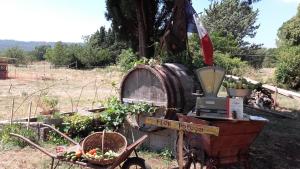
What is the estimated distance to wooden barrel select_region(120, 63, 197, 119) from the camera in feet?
23.8

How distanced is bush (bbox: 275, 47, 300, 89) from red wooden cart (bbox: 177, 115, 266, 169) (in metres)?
16.0

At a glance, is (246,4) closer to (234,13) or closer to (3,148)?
(3,148)

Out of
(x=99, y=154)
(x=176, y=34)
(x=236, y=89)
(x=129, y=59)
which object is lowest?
(x=99, y=154)

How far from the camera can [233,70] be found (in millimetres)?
21203

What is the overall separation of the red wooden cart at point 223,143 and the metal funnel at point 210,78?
0.54 m

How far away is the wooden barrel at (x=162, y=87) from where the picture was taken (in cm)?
726

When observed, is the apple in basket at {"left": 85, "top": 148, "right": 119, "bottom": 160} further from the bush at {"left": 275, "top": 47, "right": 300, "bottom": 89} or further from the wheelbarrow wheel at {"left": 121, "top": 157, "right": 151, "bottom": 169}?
the bush at {"left": 275, "top": 47, "right": 300, "bottom": 89}

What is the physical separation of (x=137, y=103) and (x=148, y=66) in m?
0.74

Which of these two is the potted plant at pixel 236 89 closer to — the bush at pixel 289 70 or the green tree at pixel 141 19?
the green tree at pixel 141 19

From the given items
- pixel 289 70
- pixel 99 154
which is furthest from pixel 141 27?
pixel 289 70

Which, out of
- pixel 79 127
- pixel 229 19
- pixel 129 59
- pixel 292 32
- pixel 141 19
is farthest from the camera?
pixel 229 19

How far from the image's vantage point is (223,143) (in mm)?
4977

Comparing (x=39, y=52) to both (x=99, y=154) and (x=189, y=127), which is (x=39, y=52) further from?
(x=189, y=127)

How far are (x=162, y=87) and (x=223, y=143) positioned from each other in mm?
2512
